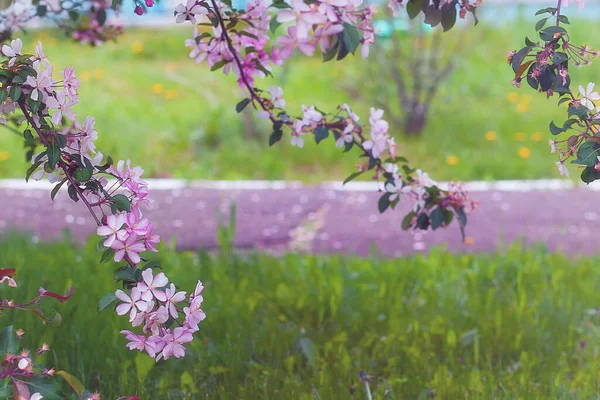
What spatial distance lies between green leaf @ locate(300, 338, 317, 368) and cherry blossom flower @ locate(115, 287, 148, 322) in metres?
1.12

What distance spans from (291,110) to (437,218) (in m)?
5.23

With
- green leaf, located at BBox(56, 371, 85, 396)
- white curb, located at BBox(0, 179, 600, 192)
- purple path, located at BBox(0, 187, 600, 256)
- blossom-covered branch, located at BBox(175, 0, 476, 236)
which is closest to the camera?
green leaf, located at BBox(56, 371, 85, 396)

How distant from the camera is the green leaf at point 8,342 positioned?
4.46ft

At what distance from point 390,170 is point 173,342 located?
0.97 m

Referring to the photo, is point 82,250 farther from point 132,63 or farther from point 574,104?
point 132,63

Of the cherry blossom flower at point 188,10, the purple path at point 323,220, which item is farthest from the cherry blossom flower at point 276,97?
the purple path at point 323,220

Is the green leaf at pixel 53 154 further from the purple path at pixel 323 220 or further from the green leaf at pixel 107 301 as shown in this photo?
the purple path at pixel 323 220

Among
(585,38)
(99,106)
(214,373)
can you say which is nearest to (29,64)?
(214,373)

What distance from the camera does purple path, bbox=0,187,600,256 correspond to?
423 cm

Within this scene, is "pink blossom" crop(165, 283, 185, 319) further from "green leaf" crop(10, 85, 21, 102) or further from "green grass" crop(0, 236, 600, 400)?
"green grass" crop(0, 236, 600, 400)

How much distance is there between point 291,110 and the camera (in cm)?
729

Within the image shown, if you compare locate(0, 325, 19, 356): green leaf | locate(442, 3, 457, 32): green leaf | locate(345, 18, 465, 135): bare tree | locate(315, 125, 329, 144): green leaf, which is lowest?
locate(0, 325, 19, 356): green leaf

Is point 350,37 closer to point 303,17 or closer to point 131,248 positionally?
point 303,17

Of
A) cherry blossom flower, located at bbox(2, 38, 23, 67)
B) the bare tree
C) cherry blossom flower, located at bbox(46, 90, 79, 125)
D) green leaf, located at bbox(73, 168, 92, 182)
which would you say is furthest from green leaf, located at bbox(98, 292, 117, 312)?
the bare tree
